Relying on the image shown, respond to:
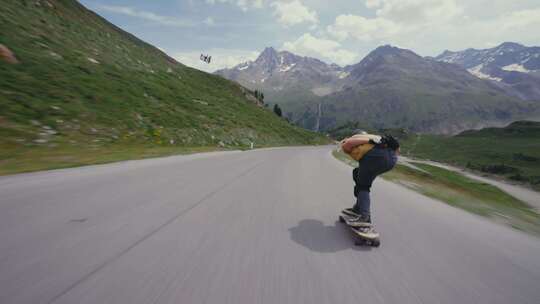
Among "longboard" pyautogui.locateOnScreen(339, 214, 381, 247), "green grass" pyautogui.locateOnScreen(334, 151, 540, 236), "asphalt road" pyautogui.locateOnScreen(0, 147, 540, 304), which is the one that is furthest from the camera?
"green grass" pyautogui.locateOnScreen(334, 151, 540, 236)

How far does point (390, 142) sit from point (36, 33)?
4341 cm

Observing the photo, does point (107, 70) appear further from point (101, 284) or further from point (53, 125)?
point (101, 284)

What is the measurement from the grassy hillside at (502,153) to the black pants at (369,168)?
71970 mm

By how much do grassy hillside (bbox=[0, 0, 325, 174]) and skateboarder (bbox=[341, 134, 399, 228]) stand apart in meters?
10.5

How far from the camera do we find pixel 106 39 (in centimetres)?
5172

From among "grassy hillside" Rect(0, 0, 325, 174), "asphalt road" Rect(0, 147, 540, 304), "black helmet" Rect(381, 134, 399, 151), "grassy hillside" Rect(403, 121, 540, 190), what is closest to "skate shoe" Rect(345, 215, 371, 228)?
"asphalt road" Rect(0, 147, 540, 304)

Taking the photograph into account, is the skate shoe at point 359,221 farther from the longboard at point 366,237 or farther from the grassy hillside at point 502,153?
the grassy hillside at point 502,153

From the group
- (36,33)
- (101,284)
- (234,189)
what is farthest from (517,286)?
(36,33)

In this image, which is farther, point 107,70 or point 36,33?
point 107,70

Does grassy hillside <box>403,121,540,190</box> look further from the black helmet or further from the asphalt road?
the black helmet

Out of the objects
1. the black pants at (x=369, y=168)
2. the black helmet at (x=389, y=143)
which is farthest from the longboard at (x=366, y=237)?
the black helmet at (x=389, y=143)

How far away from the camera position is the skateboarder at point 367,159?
434cm

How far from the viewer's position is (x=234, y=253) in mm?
3447

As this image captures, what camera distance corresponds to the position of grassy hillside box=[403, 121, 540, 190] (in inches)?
→ 2704
